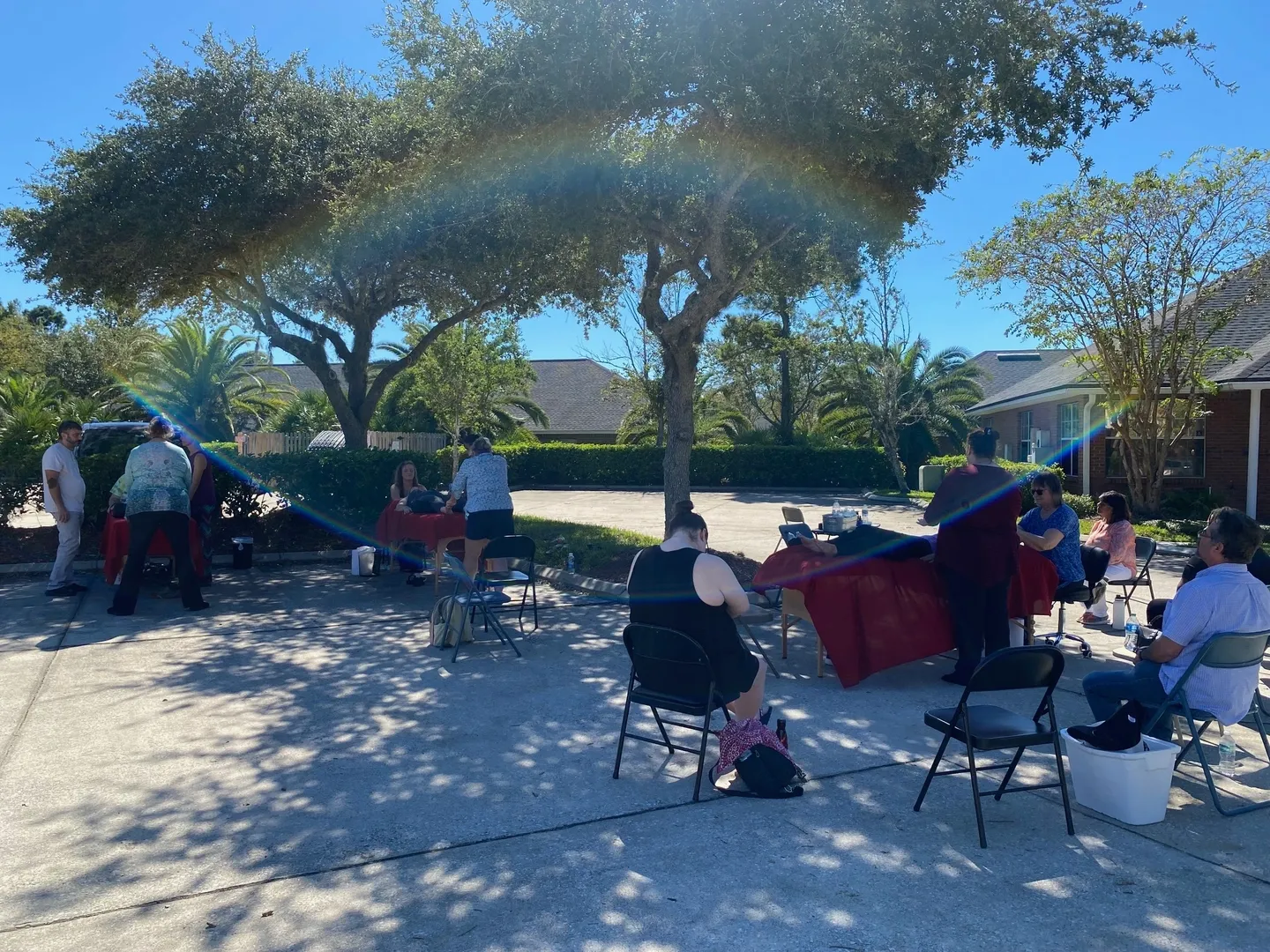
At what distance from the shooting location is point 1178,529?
16312mm

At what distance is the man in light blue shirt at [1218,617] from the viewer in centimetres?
447

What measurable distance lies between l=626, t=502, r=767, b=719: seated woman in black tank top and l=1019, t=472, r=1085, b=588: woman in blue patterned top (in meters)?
3.58

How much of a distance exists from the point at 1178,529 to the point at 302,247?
1490 cm

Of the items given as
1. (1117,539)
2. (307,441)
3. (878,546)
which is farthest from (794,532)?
(307,441)

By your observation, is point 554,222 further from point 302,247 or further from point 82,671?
point 82,671

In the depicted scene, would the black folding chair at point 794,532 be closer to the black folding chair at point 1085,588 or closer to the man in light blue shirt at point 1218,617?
the black folding chair at point 1085,588

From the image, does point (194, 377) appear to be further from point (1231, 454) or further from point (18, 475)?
point (1231, 454)

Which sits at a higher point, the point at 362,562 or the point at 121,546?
the point at 121,546

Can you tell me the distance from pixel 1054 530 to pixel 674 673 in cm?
410

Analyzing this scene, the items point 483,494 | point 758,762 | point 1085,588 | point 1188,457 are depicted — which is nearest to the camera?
point 758,762

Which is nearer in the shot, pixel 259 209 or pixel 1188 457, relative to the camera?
pixel 259 209

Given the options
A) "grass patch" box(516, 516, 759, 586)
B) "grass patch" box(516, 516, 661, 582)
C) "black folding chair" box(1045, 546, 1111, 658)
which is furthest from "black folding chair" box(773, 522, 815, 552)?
"grass patch" box(516, 516, 661, 582)

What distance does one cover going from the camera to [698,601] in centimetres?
482

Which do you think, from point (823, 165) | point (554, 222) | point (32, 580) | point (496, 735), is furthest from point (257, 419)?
point (496, 735)
